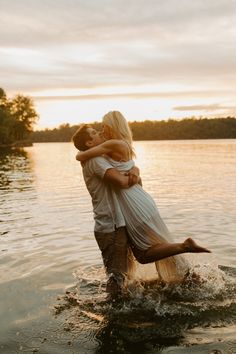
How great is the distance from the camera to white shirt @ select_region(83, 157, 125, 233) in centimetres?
676

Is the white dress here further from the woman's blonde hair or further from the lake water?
the lake water

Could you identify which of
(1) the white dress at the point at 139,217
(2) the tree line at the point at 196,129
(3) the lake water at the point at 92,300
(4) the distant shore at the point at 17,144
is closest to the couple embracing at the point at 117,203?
(1) the white dress at the point at 139,217

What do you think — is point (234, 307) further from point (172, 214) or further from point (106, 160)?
point (172, 214)

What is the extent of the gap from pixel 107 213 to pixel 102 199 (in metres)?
0.22

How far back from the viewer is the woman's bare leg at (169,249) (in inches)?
253

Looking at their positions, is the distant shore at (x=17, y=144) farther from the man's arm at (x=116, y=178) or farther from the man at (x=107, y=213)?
the man's arm at (x=116, y=178)

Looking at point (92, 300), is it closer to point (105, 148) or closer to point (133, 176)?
point (133, 176)

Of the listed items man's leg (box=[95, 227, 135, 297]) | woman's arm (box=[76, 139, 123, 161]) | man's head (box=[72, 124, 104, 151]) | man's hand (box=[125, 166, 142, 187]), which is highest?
man's head (box=[72, 124, 104, 151])

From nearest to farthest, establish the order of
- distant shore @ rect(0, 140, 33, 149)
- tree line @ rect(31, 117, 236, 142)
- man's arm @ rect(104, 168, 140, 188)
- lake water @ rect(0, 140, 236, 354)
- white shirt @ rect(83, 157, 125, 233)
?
1. lake water @ rect(0, 140, 236, 354)
2. man's arm @ rect(104, 168, 140, 188)
3. white shirt @ rect(83, 157, 125, 233)
4. distant shore @ rect(0, 140, 33, 149)
5. tree line @ rect(31, 117, 236, 142)

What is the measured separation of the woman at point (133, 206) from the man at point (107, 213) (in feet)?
0.37

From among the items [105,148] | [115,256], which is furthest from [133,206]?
[105,148]

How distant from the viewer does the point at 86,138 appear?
684 centimetres

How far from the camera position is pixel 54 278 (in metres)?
8.39

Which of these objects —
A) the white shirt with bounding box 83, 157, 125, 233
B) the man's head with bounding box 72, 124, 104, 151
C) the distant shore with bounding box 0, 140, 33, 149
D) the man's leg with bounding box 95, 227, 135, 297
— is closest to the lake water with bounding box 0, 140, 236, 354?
the man's leg with bounding box 95, 227, 135, 297
